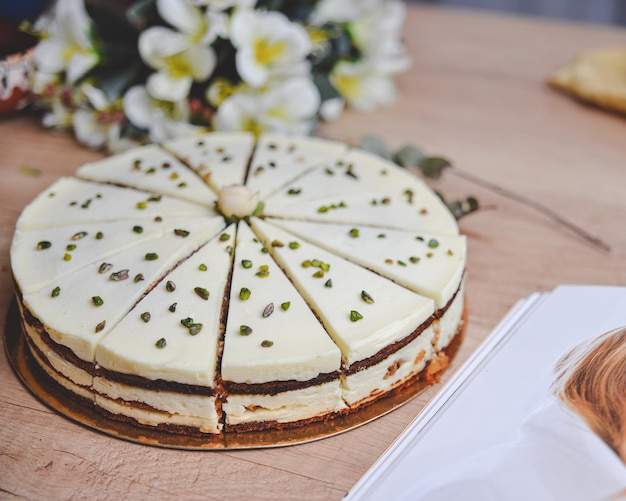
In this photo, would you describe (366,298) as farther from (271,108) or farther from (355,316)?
(271,108)

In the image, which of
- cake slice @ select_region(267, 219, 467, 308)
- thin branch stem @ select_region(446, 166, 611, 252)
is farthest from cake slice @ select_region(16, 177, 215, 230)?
thin branch stem @ select_region(446, 166, 611, 252)

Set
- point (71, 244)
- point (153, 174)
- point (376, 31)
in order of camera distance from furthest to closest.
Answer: point (376, 31)
point (153, 174)
point (71, 244)

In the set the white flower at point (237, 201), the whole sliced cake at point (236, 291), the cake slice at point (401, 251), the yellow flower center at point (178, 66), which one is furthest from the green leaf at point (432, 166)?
the yellow flower center at point (178, 66)

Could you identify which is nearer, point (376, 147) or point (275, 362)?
point (275, 362)

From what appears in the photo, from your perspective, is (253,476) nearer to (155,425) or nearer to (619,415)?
(155,425)

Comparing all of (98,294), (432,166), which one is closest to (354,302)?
(98,294)

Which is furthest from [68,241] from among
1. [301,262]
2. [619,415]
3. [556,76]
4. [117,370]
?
[556,76]
